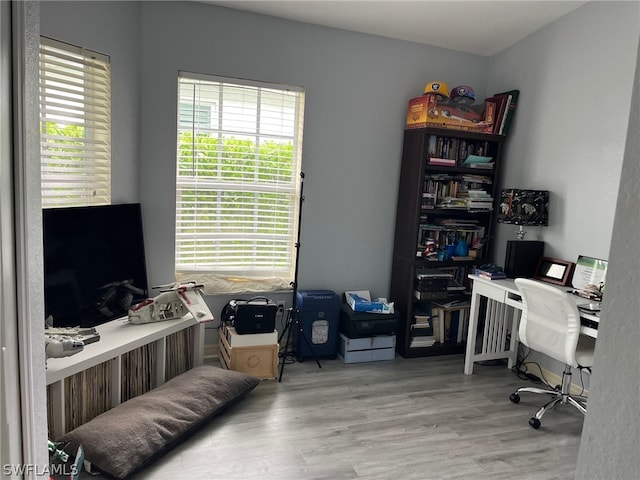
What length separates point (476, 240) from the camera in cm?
395

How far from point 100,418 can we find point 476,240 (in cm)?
311

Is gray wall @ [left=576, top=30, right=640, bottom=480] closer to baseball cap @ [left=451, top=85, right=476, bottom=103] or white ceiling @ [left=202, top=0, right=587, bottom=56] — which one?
white ceiling @ [left=202, top=0, right=587, bottom=56]

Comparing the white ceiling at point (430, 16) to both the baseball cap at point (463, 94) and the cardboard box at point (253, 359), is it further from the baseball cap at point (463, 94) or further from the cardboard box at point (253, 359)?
the cardboard box at point (253, 359)

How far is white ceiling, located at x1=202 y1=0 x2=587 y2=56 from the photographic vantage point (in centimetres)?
321

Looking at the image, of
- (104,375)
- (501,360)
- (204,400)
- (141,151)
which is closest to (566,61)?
(501,360)

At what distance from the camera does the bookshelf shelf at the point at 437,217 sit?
3.70m

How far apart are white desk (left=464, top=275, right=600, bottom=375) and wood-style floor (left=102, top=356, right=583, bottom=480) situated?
9.2 inches

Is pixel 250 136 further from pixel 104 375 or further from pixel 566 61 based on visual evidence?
pixel 566 61

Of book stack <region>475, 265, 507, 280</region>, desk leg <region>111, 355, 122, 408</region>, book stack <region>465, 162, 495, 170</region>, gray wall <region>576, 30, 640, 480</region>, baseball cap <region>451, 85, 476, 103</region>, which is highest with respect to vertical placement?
baseball cap <region>451, 85, 476, 103</region>

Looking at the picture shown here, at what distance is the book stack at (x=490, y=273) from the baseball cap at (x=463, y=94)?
139cm

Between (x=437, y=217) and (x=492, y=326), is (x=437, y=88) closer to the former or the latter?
(x=437, y=217)

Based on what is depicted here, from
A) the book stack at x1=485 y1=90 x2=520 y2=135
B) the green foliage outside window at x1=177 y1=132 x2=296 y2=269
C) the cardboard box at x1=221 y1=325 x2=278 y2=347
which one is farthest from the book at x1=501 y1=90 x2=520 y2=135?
the cardboard box at x1=221 y1=325 x2=278 y2=347

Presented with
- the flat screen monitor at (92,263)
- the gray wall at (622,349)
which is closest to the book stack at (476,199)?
the flat screen monitor at (92,263)

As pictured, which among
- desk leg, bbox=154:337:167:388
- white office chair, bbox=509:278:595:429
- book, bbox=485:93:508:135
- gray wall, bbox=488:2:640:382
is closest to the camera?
white office chair, bbox=509:278:595:429
